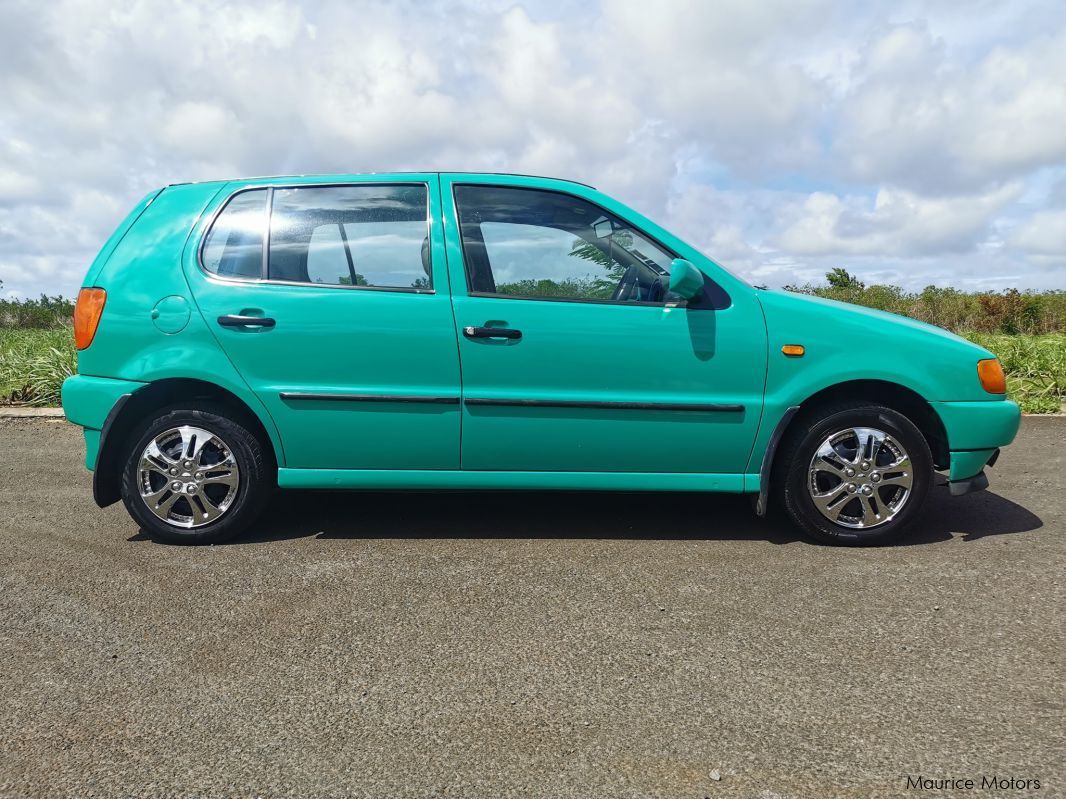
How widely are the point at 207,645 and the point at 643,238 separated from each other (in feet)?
8.57

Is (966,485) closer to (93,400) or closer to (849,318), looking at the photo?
(849,318)

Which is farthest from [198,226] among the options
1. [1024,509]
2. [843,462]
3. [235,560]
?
[1024,509]

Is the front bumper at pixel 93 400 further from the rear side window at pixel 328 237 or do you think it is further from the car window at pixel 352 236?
the car window at pixel 352 236

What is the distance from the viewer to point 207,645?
2.75 m

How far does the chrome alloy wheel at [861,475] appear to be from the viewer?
3.81 m

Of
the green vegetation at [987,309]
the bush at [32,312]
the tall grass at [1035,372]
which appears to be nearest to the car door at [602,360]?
the tall grass at [1035,372]

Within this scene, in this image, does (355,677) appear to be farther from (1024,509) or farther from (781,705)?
(1024,509)

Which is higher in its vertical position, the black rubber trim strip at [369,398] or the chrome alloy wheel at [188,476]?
the black rubber trim strip at [369,398]

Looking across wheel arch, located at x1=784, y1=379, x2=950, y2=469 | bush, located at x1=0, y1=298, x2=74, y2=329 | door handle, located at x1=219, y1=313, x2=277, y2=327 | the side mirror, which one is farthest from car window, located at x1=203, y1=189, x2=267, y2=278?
bush, located at x1=0, y1=298, x2=74, y2=329

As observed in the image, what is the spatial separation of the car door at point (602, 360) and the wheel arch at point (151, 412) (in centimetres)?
108

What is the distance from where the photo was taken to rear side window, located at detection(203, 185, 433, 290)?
152 inches

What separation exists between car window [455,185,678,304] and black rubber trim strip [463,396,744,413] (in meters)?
0.50

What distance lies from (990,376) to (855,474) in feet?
2.81

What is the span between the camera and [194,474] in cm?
386
